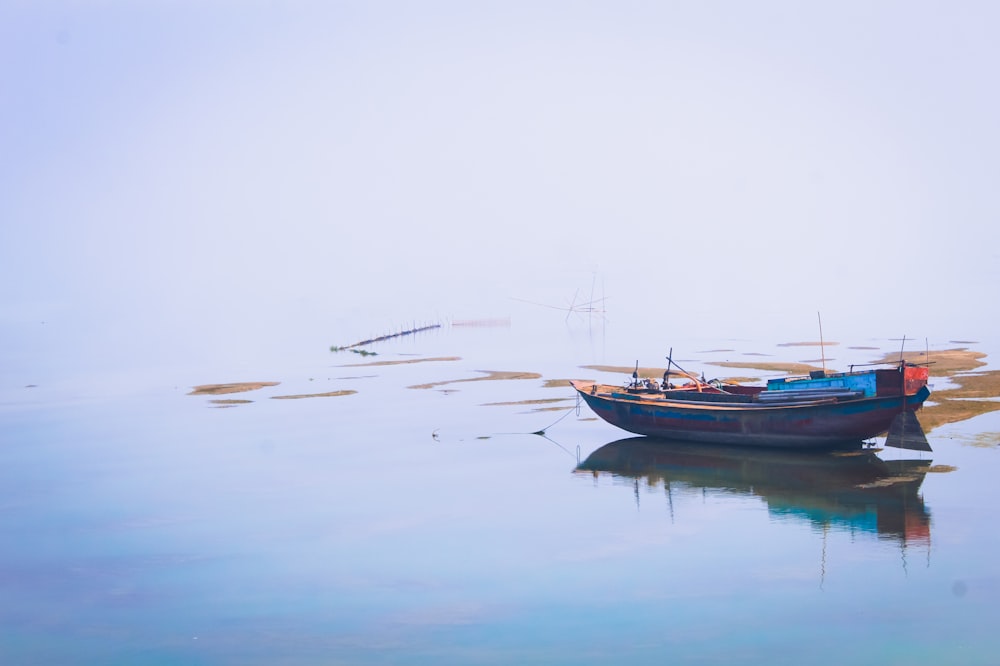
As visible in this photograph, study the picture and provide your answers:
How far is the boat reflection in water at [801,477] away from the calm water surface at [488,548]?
12 cm

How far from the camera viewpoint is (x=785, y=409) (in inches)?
1202

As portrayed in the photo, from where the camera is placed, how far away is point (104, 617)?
61.9 ft

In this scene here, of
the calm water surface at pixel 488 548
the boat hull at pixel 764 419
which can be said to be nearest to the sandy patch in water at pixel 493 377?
the calm water surface at pixel 488 548

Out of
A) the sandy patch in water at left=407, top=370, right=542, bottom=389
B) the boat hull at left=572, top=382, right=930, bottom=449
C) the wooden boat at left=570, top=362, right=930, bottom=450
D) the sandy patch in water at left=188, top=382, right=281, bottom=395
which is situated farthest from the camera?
the sandy patch in water at left=407, top=370, right=542, bottom=389

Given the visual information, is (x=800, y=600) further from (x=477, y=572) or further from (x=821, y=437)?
(x=821, y=437)

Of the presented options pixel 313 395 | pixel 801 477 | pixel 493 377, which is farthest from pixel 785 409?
pixel 493 377

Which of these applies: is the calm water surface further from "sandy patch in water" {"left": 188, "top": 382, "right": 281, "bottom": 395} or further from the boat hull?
"sandy patch in water" {"left": 188, "top": 382, "right": 281, "bottom": 395}

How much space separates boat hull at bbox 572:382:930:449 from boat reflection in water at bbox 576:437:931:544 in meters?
0.55

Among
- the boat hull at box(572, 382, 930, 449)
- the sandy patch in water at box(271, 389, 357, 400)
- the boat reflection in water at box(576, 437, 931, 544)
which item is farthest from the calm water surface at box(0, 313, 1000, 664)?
the sandy patch in water at box(271, 389, 357, 400)

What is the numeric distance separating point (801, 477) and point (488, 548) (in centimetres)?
1077

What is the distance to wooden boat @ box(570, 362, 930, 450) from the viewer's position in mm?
29281

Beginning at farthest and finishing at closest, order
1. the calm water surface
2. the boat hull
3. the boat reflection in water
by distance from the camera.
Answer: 1. the boat hull
2. the boat reflection in water
3. the calm water surface

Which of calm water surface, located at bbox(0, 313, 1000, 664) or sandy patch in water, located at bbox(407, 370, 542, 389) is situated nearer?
calm water surface, located at bbox(0, 313, 1000, 664)

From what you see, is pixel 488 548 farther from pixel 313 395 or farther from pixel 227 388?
pixel 227 388
